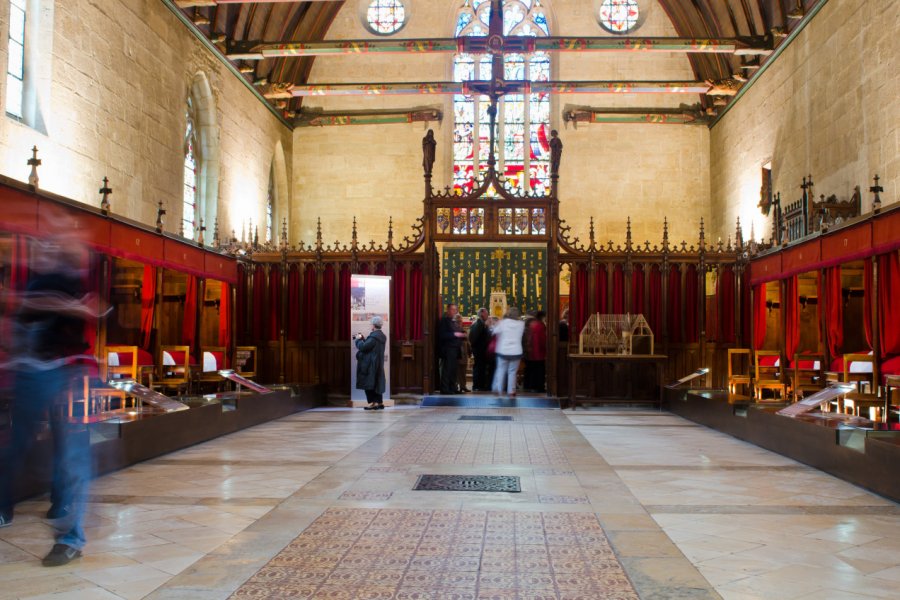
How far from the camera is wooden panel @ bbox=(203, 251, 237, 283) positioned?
39.2ft

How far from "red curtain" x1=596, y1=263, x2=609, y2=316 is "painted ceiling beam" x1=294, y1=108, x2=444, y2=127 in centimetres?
897

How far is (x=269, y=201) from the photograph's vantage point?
2078 cm

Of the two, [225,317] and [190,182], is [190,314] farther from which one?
[190,182]

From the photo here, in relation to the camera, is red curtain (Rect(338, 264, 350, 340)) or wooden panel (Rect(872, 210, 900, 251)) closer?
wooden panel (Rect(872, 210, 900, 251))

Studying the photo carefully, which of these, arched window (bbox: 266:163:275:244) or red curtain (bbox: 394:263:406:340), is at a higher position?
arched window (bbox: 266:163:275:244)

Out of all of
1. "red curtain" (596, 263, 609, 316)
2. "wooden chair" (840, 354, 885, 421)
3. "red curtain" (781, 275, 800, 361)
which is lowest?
"wooden chair" (840, 354, 885, 421)

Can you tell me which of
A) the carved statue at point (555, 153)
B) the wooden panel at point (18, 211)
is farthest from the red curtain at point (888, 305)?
the wooden panel at point (18, 211)

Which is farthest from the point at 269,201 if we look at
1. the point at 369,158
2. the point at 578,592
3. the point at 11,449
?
the point at 578,592

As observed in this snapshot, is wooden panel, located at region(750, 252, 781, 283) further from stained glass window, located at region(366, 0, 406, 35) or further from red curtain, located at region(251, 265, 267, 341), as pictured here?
stained glass window, located at region(366, 0, 406, 35)

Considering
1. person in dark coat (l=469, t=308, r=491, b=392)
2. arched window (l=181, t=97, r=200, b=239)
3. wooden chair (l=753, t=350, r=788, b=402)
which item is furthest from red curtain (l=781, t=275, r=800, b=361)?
arched window (l=181, t=97, r=200, b=239)

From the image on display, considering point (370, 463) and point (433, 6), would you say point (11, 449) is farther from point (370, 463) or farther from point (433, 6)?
point (433, 6)

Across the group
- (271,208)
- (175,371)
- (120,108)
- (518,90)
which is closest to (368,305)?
(175,371)

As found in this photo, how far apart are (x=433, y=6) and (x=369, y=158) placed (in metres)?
4.18

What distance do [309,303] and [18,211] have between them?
7.54 meters
